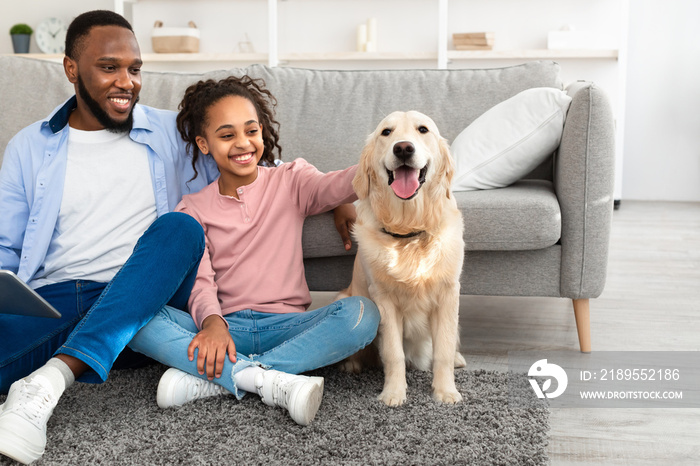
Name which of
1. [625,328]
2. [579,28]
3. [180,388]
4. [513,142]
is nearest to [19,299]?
[180,388]

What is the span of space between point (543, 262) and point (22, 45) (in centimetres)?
565

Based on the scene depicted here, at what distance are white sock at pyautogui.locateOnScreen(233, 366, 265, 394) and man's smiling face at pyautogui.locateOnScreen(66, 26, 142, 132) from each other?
2.67 feet

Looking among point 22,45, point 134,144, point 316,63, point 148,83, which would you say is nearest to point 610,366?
point 134,144

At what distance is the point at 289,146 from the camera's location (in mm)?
2572

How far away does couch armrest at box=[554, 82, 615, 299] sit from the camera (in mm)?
1979

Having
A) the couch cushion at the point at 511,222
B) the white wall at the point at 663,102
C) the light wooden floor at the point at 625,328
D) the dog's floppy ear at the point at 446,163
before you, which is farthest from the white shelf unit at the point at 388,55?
the dog's floppy ear at the point at 446,163

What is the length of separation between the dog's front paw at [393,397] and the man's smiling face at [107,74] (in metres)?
1.07

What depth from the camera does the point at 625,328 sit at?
2.37 meters

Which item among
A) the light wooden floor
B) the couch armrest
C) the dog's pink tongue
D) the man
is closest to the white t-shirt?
the man

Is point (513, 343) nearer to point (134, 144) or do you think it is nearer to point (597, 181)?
point (597, 181)

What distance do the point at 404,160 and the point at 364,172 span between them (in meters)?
0.16

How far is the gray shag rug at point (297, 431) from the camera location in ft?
4.38

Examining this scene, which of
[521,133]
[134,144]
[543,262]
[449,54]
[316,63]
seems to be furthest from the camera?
[316,63]

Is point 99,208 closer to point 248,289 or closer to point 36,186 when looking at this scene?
point 36,186
